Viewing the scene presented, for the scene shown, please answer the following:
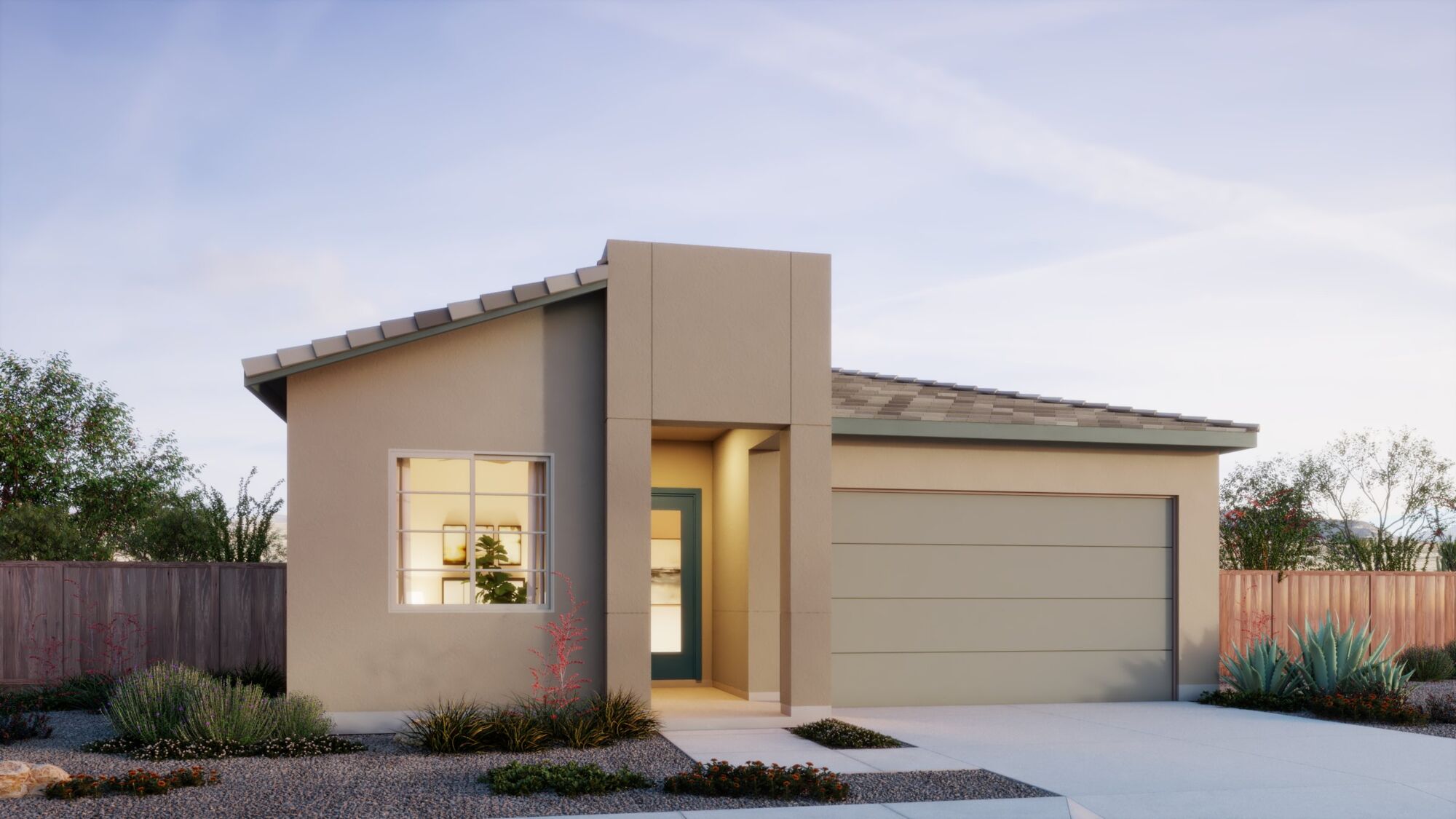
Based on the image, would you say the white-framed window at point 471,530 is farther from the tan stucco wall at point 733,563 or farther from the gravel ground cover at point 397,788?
the tan stucco wall at point 733,563

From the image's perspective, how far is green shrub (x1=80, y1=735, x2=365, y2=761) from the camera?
910cm

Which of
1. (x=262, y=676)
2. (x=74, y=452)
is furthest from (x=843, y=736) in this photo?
(x=74, y=452)

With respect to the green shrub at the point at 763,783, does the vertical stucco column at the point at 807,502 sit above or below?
above

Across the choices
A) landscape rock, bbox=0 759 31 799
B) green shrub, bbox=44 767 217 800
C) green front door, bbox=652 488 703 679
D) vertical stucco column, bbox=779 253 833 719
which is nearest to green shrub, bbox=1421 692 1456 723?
vertical stucco column, bbox=779 253 833 719

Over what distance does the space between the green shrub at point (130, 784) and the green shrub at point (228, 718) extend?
4.15ft

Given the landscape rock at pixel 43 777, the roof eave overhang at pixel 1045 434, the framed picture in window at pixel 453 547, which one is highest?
the roof eave overhang at pixel 1045 434

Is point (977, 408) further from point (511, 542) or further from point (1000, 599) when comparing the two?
point (511, 542)

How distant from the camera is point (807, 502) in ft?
38.7

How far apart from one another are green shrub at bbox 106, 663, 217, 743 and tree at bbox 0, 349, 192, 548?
14.6 meters

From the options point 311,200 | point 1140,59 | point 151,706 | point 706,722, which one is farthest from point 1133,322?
point 151,706

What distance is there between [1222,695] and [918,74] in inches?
327

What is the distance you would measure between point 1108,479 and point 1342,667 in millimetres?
3251

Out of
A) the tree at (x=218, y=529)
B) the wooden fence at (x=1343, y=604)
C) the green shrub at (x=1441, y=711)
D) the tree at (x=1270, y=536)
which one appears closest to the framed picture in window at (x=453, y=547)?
the tree at (x=218, y=529)

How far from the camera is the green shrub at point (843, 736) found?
984cm
